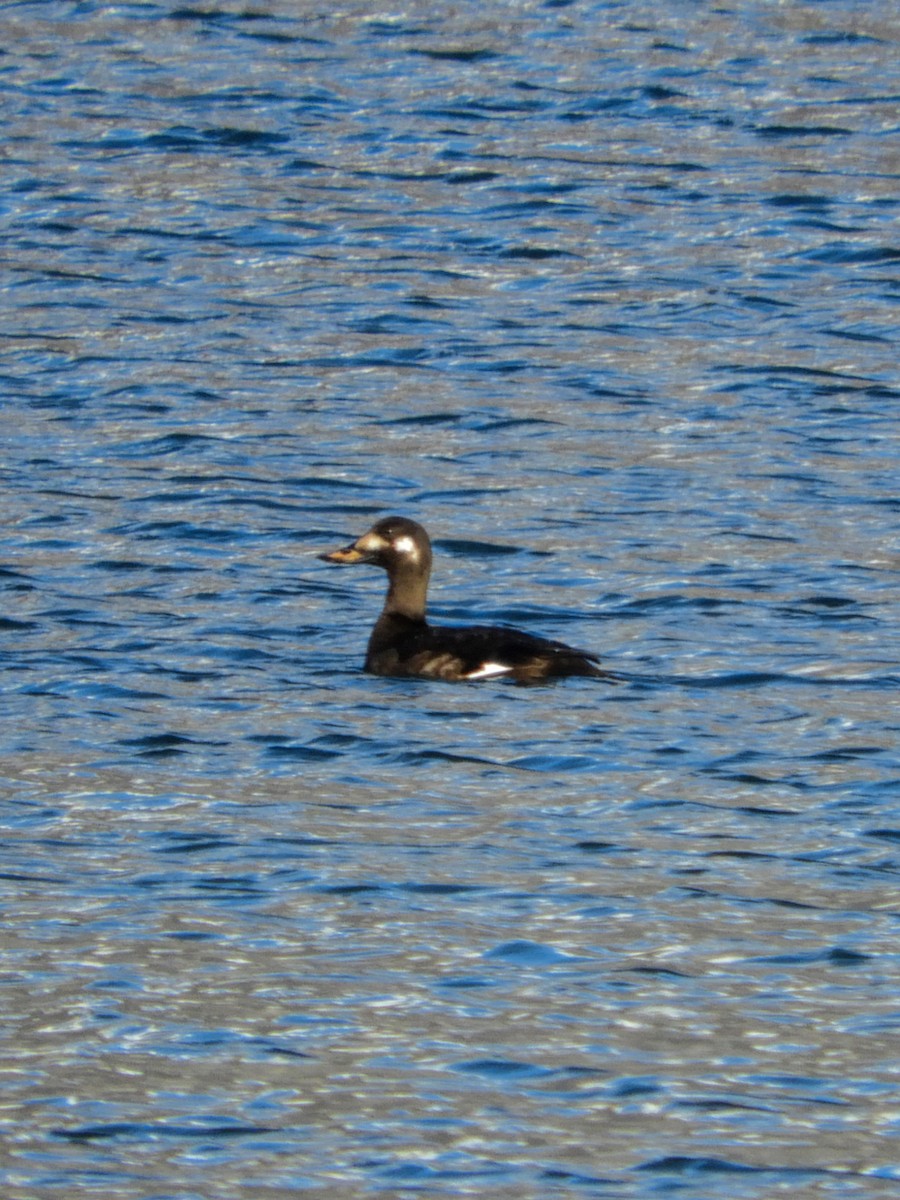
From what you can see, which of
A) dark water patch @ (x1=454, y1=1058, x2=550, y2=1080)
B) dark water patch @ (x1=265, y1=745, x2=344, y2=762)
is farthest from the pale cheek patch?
dark water patch @ (x1=454, y1=1058, x2=550, y2=1080)

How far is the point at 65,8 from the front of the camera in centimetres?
2505

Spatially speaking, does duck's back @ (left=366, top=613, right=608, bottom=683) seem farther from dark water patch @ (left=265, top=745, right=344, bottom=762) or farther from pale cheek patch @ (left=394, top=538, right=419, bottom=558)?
dark water patch @ (left=265, top=745, right=344, bottom=762)

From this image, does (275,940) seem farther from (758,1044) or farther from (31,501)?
(31,501)

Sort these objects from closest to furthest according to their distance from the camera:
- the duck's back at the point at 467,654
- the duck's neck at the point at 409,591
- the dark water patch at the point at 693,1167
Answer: the dark water patch at the point at 693,1167 < the duck's back at the point at 467,654 < the duck's neck at the point at 409,591

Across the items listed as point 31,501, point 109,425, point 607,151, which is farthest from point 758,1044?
point 607,151

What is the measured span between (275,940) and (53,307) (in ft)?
33.2

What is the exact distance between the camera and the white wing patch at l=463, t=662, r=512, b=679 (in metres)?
10.0

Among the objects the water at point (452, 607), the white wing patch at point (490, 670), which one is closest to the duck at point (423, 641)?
the white wing patch at point (490, 670)

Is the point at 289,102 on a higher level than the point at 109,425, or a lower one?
higher

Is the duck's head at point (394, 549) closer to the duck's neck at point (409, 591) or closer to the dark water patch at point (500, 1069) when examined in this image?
the duck's neck at point (409, 591)

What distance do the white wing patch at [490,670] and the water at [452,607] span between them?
0.09m

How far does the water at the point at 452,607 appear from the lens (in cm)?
640

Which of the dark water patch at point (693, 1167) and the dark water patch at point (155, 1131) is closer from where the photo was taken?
the dark water patch at point (693, 1167)

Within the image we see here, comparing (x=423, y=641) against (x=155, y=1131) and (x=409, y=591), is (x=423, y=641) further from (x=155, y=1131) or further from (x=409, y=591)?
(x=155, y=1131)
